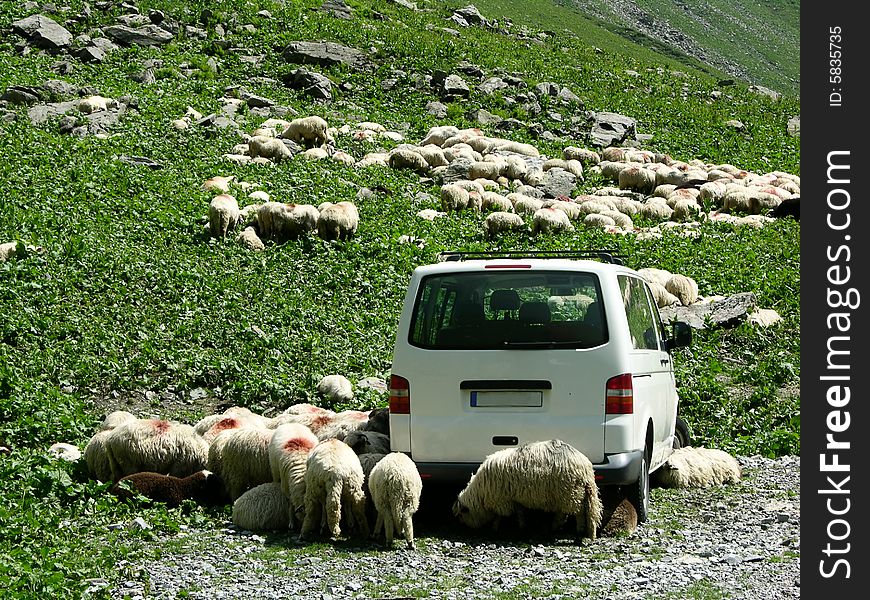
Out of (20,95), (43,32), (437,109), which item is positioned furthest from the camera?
(437,109)

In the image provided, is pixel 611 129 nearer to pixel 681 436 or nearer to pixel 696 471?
pixel 681 436

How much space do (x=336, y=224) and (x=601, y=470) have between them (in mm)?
12064

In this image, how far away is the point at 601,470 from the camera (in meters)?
7.59

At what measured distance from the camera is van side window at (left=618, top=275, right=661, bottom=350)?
8.16 meters

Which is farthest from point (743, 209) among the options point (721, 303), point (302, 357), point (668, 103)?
point (668, 103)

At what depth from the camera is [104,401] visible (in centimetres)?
1226

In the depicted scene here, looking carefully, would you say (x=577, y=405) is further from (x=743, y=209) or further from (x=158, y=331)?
(x=743, y=209)

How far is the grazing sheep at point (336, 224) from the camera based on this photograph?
18875 millimetres

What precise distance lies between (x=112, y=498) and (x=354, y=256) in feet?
33.8

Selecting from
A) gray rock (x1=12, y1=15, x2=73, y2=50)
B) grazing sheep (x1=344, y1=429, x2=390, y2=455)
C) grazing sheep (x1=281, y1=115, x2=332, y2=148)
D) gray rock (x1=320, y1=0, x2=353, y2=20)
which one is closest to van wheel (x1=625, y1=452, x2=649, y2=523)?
grazing sheep (x1=344, y1=429, x2=390, y2=455)

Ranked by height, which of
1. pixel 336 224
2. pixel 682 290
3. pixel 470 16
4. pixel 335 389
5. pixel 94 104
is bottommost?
pixel 335 389

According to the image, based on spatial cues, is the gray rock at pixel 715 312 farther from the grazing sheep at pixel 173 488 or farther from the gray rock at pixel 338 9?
the gray rock at pixel 338 9

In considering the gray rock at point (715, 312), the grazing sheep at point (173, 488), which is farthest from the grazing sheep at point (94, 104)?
the grazing sheep at point (173, 488)

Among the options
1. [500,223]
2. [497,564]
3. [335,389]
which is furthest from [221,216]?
[497,564]
